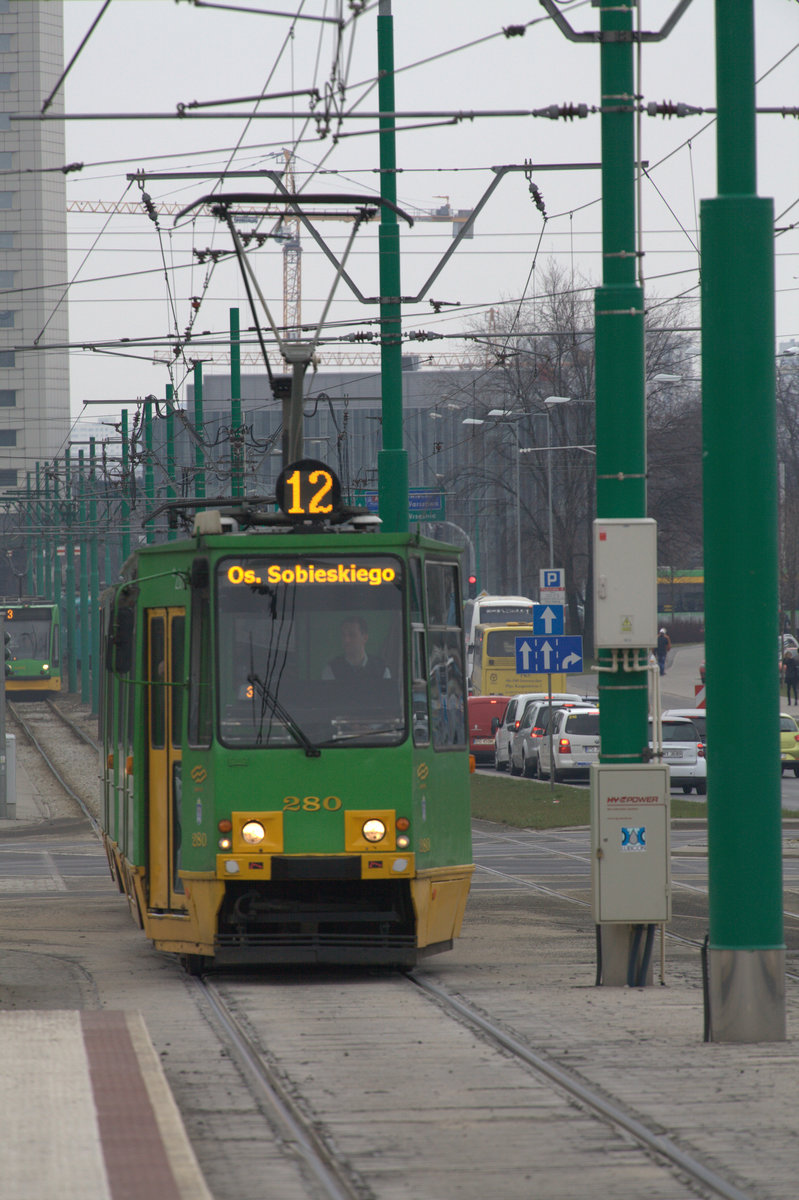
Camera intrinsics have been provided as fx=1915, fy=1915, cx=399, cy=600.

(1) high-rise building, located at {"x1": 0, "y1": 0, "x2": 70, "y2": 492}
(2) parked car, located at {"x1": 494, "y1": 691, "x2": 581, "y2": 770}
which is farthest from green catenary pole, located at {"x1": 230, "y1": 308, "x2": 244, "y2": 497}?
(1) high-rise building, located at {"x1": 0, "y1": 0, "x2": 70, "y2": 492}

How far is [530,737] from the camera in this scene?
122 ft

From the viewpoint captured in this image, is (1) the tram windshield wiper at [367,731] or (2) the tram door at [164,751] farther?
(2) the tram door at [164,751]

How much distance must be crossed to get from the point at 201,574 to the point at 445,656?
5.24ft

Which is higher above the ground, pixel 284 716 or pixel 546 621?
pixel 546 621

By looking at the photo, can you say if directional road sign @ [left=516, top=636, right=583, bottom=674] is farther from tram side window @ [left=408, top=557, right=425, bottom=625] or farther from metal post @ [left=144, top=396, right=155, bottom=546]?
tram side window @ [left=408, top=557, right=425, bottom=625]

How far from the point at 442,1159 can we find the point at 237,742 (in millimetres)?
5105

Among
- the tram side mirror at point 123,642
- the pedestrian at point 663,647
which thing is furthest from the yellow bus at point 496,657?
the tram side mirror at point 123,642

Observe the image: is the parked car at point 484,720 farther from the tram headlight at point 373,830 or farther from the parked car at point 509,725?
the tram headlight at point 373,830

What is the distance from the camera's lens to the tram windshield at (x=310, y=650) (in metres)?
11.2

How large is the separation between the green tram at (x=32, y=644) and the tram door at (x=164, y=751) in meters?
55.2

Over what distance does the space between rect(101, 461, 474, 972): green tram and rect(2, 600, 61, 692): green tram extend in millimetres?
55800

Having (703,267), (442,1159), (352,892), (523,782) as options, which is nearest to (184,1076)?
(442,1159)

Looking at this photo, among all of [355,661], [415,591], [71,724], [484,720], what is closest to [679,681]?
[71,724]

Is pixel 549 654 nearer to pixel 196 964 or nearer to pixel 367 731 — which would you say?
pixel 196 964
